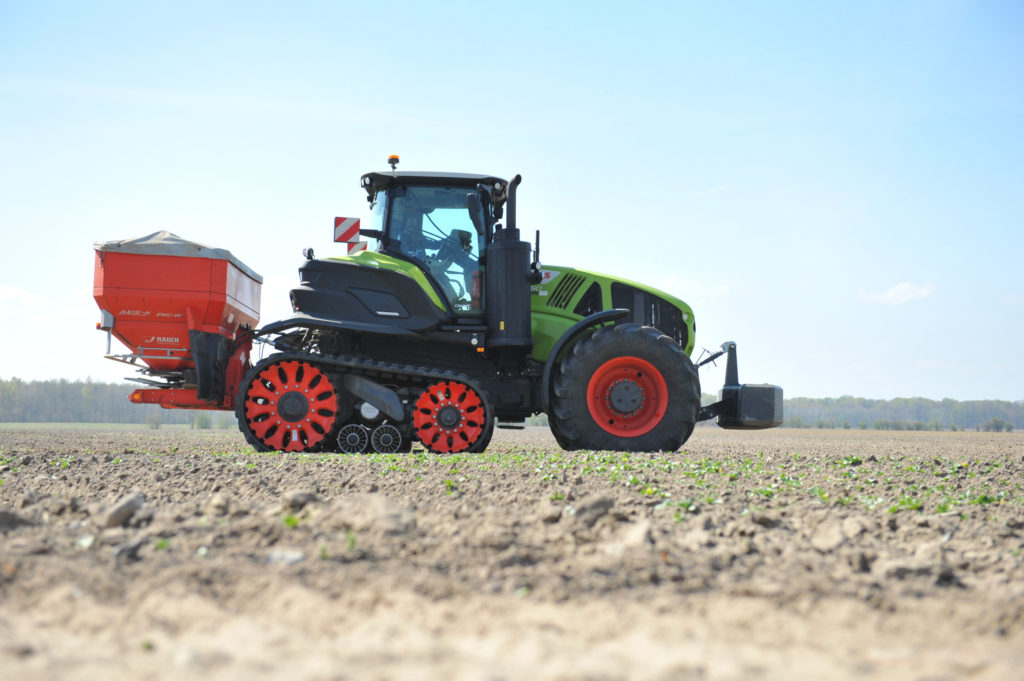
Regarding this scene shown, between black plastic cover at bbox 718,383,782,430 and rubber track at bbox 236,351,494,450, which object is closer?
rubber track at bbox 236,351,494,450

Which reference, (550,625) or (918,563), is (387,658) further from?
(918,563)

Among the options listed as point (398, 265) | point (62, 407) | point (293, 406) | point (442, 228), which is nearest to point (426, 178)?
point (442, 228)

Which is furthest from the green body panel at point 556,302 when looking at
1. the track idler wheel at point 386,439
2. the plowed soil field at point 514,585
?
the plowed soil field at point 514,585

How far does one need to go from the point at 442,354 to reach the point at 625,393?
6.95 feet

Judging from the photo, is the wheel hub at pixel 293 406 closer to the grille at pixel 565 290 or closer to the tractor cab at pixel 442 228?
the tractor cab at pixel 442 228

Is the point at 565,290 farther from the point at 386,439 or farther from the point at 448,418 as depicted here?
the point at 386,439

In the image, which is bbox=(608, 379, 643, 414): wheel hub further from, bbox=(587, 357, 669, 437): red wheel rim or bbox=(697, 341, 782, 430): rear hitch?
bbox=(697, 341, 782, 430): rear hitch

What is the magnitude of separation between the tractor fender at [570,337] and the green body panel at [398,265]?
1.31 metres

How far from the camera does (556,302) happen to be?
1002cm

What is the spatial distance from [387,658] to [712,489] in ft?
12.1

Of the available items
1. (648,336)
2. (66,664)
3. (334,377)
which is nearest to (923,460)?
(648,336)

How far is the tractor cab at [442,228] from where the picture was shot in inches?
373

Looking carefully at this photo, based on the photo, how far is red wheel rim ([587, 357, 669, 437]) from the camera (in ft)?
30.6

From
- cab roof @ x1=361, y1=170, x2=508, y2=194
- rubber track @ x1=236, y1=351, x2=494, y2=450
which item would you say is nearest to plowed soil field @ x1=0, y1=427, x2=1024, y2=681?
rubber track @ x1=236, y1=351, x2=494, y2=450
